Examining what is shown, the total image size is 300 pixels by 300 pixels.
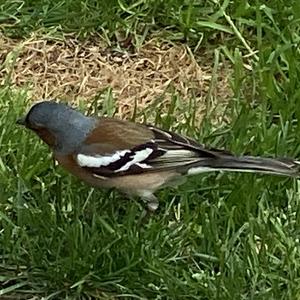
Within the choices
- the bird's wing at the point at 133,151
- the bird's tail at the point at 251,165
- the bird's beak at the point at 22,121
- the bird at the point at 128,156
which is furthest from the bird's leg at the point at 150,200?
the bird's beak at the point at 22,121

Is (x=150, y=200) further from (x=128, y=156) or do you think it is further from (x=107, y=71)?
(x=107, y=71)

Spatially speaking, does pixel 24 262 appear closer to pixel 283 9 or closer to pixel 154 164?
pixel 154 164

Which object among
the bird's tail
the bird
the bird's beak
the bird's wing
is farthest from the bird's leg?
the bird's beak

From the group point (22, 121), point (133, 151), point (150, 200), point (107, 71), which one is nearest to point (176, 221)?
point (150, 200)

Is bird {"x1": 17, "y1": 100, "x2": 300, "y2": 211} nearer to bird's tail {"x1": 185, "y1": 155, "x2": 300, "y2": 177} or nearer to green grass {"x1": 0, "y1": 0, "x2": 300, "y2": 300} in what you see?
bird's tail {"x1": 185, "y1": 155, "x2": 300, "y2": 177}

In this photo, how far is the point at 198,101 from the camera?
593cm

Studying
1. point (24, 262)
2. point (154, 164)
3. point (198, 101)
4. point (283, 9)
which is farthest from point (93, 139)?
point (283, 9)

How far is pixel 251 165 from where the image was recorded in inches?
194

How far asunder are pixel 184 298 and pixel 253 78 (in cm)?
154

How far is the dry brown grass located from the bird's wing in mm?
788

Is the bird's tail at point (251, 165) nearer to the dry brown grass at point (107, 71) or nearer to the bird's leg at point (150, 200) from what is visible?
the bird's leg at point (150, 200)

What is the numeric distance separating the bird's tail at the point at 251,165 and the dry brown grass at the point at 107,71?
901 mm

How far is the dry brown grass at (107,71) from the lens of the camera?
5961 millimetres

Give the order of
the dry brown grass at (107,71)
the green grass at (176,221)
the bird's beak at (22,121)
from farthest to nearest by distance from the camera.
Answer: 1. the dry brown grass at (107,71)
2. the bird's beak at (22,121)
3. the green grass at (176,221)
